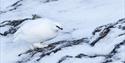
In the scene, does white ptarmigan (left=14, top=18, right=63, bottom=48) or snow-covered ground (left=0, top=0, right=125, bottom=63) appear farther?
white ptarmigan (left=14, top=18, right=63, bottom=48)

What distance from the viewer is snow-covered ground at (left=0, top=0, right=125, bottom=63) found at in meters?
3.45

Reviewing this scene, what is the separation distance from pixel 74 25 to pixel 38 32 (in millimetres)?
600

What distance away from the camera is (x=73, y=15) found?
4453 mm

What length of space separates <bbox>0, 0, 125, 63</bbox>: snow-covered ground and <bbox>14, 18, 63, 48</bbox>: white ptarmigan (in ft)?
0.47

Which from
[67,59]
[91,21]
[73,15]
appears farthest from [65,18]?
[67,59]

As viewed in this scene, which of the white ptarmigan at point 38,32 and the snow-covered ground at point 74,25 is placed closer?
the snow-covered ground at point 74,25

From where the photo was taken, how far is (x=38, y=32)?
369 centimetres

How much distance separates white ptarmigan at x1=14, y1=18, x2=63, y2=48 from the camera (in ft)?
12.1

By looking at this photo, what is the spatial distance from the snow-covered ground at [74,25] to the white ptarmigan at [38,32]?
0.14 meters

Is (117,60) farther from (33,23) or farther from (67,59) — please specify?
(33,23)

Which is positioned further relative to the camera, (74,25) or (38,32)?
(74,25)

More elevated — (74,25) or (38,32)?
(38,32)

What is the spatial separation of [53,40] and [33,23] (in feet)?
1.08

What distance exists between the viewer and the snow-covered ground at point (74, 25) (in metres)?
3.45
